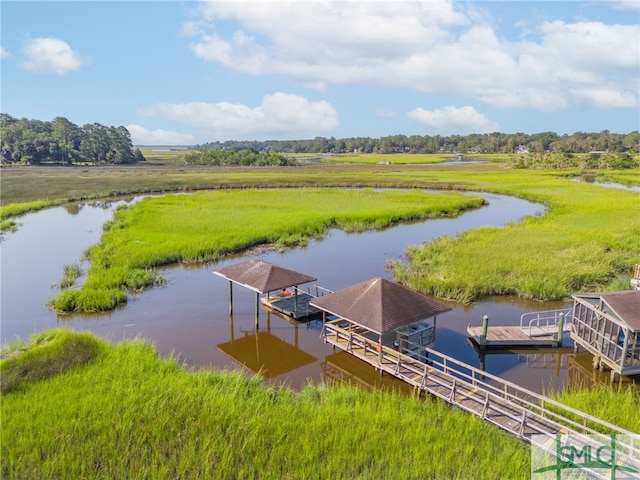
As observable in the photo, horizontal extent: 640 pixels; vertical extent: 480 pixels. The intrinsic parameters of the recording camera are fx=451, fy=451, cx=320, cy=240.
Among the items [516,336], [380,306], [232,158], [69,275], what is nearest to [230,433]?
[380,306]

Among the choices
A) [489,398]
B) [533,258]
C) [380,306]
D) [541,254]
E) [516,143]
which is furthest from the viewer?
[516,143]

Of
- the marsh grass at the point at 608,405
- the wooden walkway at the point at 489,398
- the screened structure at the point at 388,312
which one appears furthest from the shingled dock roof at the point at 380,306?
the marsh grass at the point at 608,405

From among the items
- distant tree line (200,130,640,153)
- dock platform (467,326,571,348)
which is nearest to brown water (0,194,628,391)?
dock platform (467,326,571,348)

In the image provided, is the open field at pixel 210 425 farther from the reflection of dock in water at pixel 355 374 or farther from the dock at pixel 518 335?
the dock at pixel 518 335

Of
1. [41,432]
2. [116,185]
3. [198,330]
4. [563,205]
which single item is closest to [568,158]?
[563,205]

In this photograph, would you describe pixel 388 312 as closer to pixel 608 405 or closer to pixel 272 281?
pixel 272 281

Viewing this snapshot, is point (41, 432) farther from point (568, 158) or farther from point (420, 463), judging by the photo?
point (568, 158)

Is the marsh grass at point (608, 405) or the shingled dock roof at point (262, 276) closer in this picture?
the marsh grass at point (608, 405)
